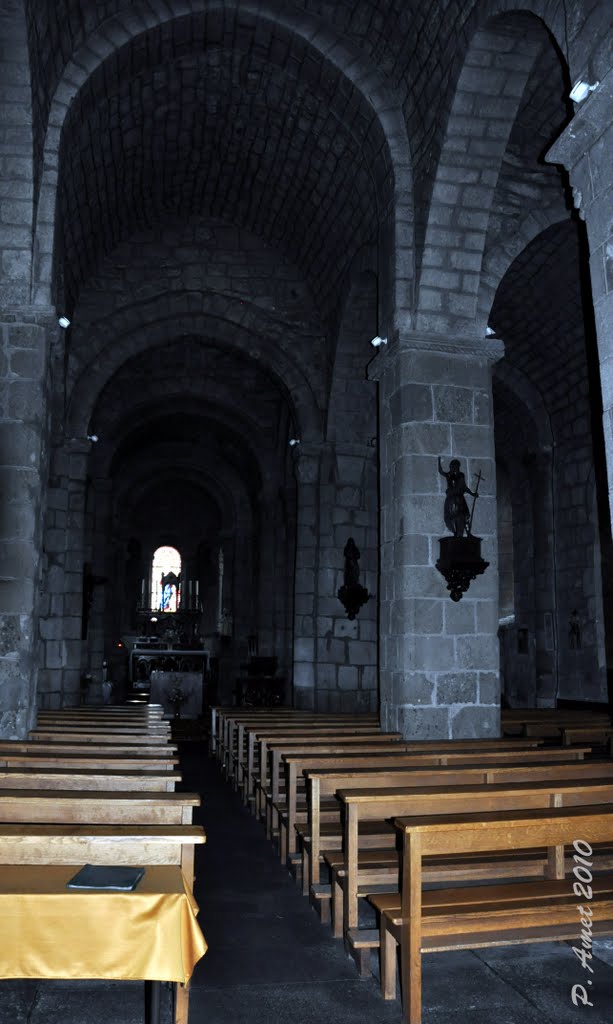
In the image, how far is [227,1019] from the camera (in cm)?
339

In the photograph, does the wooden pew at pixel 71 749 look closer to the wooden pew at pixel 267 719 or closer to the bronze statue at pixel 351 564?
the wooden pew at pixel 267 719

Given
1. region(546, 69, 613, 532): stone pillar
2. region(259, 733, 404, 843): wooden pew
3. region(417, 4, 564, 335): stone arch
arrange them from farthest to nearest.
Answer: region(417, 4, 564, 335): stone arch → region(259, 733, 404, 843): wooden pew → region(546, 69, 613, 532): stone pillar

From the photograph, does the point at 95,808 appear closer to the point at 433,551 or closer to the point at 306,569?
the point at 433,551

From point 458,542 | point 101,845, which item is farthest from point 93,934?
point 458,542

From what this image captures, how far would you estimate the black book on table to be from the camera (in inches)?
106

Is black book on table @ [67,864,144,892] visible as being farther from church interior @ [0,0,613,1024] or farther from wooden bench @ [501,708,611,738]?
wooden bench @ [501,708,611,738]

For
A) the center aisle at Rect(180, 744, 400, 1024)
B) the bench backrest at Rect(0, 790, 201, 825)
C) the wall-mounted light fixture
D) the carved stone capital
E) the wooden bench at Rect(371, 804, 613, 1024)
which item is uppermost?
the carved stone capital

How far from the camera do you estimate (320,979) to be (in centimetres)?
384

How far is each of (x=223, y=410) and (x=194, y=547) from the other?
12785 millimetres

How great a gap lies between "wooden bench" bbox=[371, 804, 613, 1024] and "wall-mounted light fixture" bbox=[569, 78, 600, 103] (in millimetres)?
3512

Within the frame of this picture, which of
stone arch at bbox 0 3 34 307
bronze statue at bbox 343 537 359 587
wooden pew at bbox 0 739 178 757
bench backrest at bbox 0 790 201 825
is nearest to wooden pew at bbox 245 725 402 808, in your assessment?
wooden pew at bbox 0 739 178 757

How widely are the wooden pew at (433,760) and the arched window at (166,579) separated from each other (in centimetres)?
2481

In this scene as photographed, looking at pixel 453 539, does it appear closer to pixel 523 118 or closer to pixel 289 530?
pixel 523 118

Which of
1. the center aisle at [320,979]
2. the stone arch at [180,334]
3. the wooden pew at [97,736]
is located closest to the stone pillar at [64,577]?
the stone arch at [180,334]
